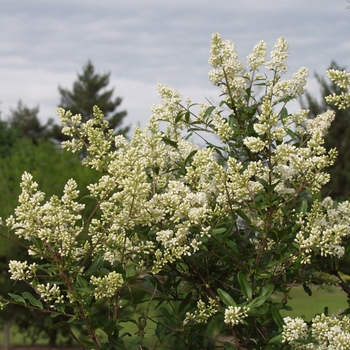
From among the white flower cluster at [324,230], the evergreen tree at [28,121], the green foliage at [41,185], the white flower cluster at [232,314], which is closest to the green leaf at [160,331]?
the white flower cluster at [232,314]

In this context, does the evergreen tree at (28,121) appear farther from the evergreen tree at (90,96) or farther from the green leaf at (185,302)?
the green leaf at (185,302)

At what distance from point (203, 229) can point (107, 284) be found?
0.49 meters

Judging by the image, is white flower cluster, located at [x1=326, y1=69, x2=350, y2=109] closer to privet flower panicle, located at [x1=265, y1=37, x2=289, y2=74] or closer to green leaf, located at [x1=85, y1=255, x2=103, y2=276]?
privet flower panicle, located at [x1=265, y1=37, x2=289, y2=74]

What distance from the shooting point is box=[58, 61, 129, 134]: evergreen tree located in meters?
45.8

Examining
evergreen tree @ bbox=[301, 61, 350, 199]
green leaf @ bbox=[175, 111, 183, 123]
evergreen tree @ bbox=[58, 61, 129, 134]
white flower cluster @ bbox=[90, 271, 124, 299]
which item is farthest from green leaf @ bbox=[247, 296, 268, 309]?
evergreen tree @ bbox=[58, 61, 129, 134]

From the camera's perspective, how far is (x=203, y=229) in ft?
7.83

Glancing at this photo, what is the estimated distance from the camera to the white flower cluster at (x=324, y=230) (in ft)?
7.68

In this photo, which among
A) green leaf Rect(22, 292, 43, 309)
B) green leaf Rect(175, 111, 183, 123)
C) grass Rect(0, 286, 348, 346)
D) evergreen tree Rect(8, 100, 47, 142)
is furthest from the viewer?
evergreen tree Rect(8, 100, 47, 142)

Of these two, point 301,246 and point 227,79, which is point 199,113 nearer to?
point 227,79

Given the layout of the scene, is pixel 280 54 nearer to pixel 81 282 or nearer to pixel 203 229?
pixel 203 229

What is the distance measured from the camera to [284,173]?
2514mm

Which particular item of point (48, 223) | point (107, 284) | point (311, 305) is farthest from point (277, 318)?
point (311, 305)

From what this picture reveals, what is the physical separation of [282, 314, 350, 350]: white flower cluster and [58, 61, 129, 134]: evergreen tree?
43637 mm

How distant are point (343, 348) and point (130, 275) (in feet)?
3.19
